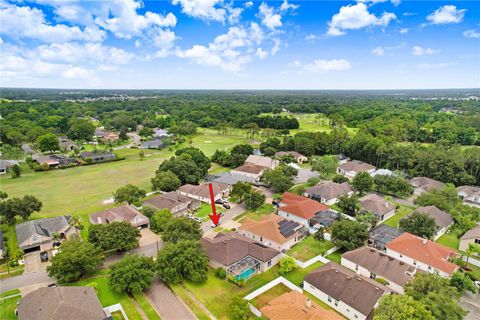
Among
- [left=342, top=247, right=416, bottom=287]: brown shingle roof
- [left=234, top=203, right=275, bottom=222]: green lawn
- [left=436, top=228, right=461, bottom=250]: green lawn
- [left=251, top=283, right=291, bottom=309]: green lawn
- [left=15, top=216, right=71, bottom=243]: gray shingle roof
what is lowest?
[left=436, top=228, right=461, bottom=250]: green lawn

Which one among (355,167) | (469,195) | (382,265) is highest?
(382,265)

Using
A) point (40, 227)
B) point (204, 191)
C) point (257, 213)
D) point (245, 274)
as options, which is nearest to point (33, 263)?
point (40, 227)

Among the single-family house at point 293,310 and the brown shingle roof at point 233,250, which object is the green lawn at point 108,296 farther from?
the single-family house at point 293,310

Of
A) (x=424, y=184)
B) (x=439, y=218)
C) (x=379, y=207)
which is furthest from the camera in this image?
(x=424, y=184)

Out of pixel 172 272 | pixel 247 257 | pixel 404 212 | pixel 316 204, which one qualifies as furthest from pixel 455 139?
pixel 172 272

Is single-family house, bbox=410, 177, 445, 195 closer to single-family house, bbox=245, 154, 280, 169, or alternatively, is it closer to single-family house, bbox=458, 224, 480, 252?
single-family house, bbox=458, 224, 480, 252

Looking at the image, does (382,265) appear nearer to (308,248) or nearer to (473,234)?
(308,248)

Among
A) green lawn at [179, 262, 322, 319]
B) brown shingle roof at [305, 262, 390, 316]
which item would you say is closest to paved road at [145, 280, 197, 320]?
green lawn at [179, 262, 322, 319]
